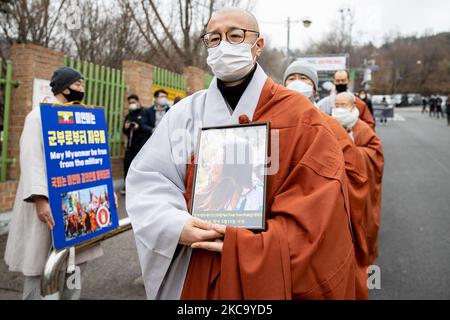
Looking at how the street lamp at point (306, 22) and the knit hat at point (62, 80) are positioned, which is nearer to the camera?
the knit hat at point (62, 80)

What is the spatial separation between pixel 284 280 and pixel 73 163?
81.7 inches

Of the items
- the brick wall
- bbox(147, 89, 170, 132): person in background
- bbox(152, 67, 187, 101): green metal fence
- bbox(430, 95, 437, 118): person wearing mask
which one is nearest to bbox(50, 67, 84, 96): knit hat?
the brick wall

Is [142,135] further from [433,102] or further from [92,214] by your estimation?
[433,102]

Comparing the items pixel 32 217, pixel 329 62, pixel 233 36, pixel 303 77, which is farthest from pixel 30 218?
pixel 329 62

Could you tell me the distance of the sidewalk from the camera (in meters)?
3.59

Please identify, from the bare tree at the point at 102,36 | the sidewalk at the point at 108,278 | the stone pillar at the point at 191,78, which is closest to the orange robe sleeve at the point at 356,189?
the sidewalk at the point at 108,278

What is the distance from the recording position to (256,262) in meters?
1.40

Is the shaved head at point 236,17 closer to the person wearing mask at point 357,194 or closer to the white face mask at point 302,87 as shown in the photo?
the person wearing mask at point 357,194

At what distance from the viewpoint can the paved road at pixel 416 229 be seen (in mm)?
3789

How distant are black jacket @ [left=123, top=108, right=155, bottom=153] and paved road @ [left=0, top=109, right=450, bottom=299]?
1.50 meters

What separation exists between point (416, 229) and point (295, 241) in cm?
475

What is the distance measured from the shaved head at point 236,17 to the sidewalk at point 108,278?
2702 mm

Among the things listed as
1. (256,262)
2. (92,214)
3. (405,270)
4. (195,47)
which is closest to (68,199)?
(92,214)

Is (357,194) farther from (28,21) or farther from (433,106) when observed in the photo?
(433,106)
